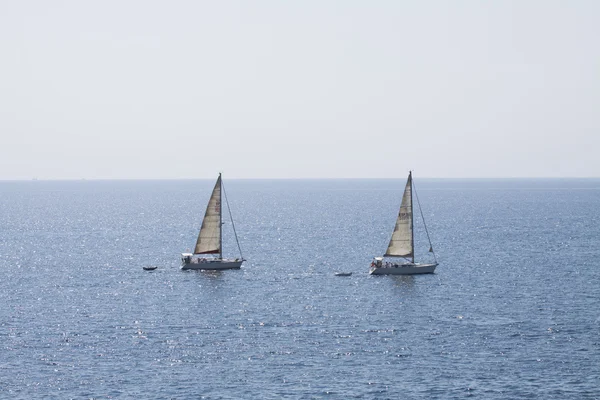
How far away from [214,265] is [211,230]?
5.73 metres

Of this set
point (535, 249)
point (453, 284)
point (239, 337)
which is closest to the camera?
point (239, 337)

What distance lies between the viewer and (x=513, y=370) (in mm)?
70438

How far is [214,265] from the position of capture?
126 m

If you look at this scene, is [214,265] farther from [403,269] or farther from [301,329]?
[301,329]

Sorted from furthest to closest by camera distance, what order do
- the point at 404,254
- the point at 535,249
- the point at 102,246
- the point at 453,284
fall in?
1. the point at 102,246
2. the point at 535,249
3. the point at 404,254
4. the point at 453,284

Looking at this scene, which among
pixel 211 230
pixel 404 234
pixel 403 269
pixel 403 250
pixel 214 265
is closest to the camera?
pixel 403 269

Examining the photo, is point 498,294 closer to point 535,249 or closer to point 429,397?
point 429,397

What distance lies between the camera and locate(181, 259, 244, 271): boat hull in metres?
126

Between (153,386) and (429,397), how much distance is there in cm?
2059

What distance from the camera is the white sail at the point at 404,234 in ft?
405

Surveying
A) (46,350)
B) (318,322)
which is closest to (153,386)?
(46,350)

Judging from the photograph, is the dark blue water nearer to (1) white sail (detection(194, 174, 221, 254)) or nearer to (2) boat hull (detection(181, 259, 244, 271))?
(2) boat hull (detection(181, 259, 244, 271))

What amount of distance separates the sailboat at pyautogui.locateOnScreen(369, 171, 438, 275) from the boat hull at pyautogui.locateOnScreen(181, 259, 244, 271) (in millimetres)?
19635

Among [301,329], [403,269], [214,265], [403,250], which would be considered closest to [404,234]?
[403,250]
